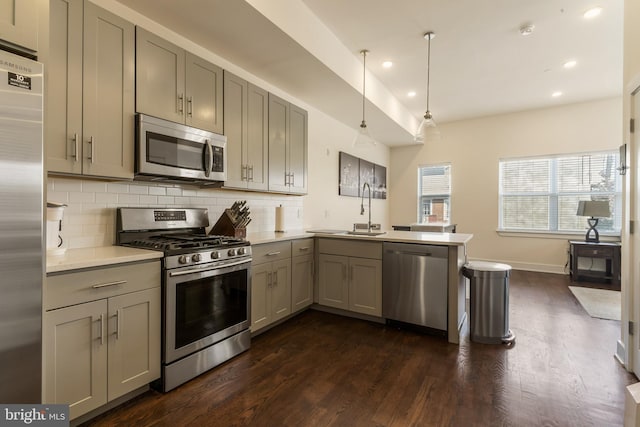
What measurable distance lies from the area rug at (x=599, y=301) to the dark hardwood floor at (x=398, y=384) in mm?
567

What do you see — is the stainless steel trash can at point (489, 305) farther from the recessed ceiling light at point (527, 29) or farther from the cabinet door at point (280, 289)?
the recessed ceiling light at point (527, 29)

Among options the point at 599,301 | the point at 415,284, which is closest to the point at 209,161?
the point at 415,284

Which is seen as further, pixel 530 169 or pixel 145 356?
pixel 530 169

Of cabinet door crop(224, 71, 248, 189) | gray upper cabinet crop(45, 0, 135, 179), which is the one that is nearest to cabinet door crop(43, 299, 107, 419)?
gray upper cabinet crop(45, 0, 135, 179)

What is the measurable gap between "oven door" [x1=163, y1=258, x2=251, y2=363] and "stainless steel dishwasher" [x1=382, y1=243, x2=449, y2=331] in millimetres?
1368

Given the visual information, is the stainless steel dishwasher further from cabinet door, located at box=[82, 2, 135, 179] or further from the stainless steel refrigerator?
the stainless steel refrigerator

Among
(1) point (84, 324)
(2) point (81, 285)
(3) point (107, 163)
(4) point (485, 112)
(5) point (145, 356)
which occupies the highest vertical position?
(4) point (485, 112)

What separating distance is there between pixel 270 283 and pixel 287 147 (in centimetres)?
158

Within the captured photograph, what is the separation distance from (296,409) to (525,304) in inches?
132

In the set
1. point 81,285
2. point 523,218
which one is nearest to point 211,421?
point 81,285

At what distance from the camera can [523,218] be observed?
6.01m

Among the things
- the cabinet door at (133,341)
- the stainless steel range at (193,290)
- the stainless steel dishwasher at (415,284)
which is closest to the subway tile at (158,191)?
the stainless steel range at (193,290)

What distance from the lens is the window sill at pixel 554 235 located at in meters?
5.27

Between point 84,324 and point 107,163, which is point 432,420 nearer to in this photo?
point 84,324
